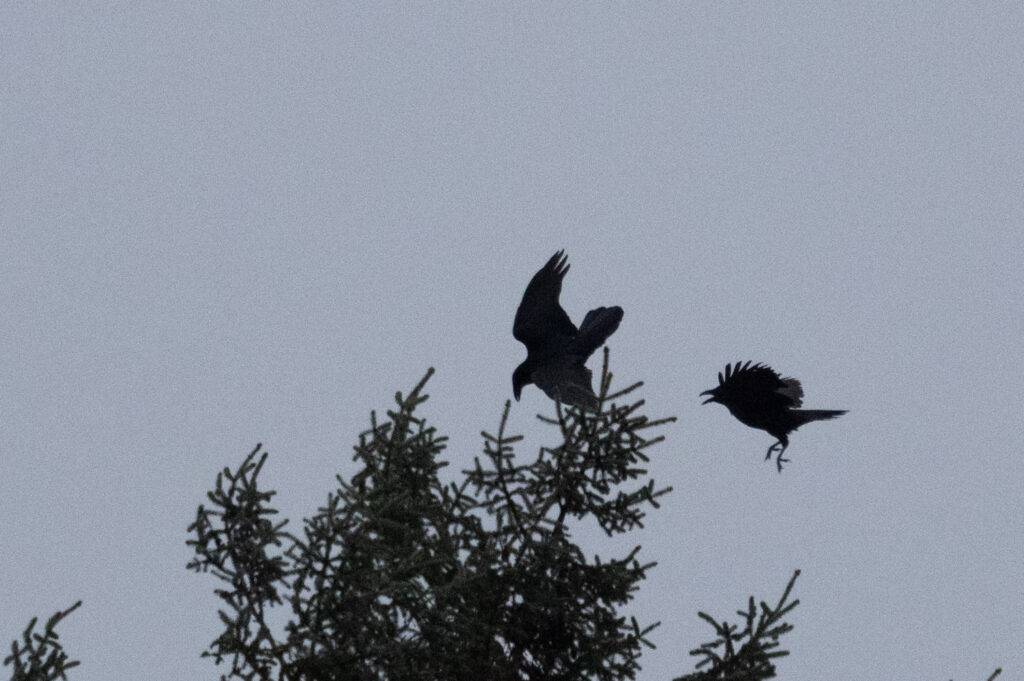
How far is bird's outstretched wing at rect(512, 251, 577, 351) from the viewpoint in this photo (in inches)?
408

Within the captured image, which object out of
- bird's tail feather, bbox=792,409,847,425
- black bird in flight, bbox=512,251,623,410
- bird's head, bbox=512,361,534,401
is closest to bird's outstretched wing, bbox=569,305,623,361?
black bird in flight, bbox=512,251,623,410

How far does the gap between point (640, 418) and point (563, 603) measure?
1.29 m

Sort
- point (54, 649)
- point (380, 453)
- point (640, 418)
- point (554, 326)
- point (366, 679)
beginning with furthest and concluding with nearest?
1. point (554, 326)
2. point (380, 453)
3. point (640, 418)
4. point (366, 679)
5. point (54, 649)

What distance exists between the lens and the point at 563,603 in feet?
24.3

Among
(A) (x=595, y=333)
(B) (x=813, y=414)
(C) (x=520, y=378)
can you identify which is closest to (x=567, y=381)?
(A) (x=595, y=333)

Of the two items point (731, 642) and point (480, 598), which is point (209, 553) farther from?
point (731, 642)

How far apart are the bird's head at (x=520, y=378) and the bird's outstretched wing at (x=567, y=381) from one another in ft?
1.57

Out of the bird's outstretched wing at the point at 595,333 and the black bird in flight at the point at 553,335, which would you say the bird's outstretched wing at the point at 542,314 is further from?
the bird's outstretched wing at the point at 595,333

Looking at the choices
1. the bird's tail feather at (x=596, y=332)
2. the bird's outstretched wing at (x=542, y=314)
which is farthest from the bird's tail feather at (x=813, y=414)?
the bird's outstretched wing at (x=542, y=314)

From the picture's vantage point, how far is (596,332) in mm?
9773

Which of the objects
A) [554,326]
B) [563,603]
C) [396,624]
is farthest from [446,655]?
[554,326]

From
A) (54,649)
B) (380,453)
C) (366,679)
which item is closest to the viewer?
(54,649)

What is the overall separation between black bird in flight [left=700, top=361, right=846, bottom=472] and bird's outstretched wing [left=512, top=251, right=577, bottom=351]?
1.80 metres

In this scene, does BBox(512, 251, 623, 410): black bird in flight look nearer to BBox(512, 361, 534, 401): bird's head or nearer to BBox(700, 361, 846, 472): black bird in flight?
BBox(512, 361, 534, 401): bird's head
